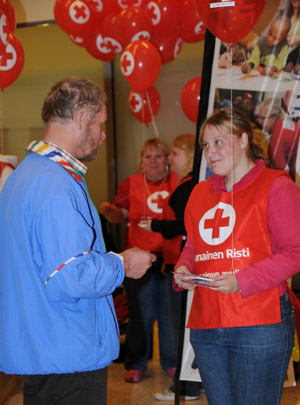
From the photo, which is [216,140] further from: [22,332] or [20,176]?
[22,332]

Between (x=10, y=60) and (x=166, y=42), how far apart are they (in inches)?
51.7

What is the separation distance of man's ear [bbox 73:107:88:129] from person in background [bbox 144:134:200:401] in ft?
4.47

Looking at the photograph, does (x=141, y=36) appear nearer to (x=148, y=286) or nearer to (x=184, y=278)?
(x=148, y=286)

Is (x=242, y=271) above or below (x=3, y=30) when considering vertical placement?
below

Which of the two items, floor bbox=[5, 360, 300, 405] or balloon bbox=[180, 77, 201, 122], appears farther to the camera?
balloon bbox=[180, 77, 201, 122]

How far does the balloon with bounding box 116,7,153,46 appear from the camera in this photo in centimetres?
350

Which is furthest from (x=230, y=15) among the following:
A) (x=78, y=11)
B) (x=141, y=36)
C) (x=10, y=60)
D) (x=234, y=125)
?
(x=78, y=11)

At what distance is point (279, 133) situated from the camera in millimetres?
2658

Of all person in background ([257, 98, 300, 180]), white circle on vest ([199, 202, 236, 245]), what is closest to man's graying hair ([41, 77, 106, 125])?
white circle on vest ([199, 202, 236, 245])

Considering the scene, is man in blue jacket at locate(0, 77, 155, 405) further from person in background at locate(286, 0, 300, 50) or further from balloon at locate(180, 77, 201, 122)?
balloon at locate(180, 77, 201, 122)

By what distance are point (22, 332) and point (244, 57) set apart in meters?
1.85

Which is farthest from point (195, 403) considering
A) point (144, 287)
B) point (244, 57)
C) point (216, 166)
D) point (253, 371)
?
point (244, 57)

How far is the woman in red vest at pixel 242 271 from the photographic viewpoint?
1.73 m

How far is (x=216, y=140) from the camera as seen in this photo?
1942 millimetres
